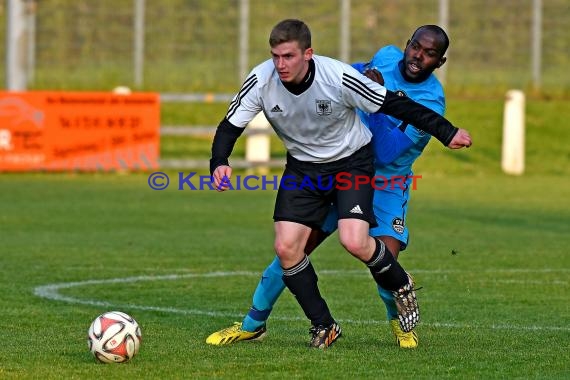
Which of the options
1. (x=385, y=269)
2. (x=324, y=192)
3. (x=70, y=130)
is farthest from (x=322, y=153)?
(x=70, y=130)

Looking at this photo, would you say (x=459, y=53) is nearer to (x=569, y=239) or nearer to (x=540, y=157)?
(x=540, y=157)

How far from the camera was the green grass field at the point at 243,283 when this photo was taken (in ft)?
24.3

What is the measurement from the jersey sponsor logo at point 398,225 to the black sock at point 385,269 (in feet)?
1.39

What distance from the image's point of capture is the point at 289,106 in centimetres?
779

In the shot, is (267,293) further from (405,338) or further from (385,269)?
(405,338)

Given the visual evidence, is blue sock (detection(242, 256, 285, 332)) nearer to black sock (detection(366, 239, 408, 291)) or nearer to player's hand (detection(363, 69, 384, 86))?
black sock (detection(366, 239, 408, 291))

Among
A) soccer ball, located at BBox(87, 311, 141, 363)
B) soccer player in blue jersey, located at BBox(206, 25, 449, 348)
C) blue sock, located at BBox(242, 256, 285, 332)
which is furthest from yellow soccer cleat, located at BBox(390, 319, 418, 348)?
soccer ball, located at BBox(87, 311, 141, 363)

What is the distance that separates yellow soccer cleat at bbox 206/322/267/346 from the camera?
814 cm

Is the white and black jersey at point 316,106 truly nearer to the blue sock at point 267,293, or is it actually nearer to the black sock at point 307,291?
the black sock at point 307,291

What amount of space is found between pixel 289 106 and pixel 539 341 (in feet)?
6.93

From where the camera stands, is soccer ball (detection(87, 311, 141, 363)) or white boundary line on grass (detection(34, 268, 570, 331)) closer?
soccer ball (detection(87, 311, 141, 363))

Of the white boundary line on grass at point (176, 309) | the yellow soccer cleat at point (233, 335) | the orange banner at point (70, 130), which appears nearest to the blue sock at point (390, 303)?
the white boundary line on grass at point (176, 309)

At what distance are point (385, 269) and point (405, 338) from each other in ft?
1.43

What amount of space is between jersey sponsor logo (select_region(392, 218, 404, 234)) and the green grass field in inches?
27.1
